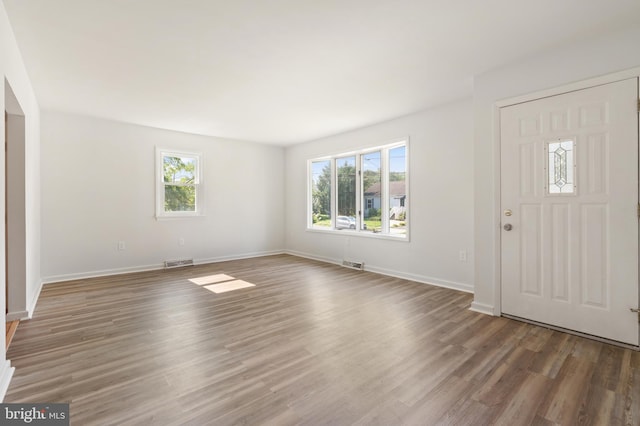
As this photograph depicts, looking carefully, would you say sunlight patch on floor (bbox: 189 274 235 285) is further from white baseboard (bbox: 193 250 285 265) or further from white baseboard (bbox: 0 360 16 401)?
white baseboard (bbox: 0 360 16 401)

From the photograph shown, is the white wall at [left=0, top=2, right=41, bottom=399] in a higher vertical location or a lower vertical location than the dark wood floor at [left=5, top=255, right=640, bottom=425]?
higher

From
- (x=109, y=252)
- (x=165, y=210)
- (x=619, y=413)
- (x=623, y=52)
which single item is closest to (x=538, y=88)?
(x=623, y=52)

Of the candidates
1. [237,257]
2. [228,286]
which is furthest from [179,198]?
[228,286]

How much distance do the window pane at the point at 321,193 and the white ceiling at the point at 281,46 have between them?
2225 millimetres

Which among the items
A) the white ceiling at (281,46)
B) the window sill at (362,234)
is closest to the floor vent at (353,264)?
the window sill at (362,234)

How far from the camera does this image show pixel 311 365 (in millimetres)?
2164

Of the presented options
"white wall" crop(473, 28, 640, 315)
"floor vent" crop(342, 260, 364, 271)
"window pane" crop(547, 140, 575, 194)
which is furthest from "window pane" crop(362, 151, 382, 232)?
"window pane" crop(547, 140, 575, 194)

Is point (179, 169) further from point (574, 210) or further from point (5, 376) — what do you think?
point (574, 210)

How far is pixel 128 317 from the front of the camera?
10.1 ft

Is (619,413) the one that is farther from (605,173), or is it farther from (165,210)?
(165,210)

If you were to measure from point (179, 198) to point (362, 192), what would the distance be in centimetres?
344

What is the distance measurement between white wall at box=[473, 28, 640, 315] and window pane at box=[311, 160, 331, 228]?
3.39 m

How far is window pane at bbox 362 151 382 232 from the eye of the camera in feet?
17.2

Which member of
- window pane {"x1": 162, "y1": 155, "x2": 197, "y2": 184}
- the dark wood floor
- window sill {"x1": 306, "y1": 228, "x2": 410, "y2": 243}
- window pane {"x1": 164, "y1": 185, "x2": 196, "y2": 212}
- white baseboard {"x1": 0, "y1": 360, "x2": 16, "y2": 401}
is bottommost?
Result: the dark wood floor
